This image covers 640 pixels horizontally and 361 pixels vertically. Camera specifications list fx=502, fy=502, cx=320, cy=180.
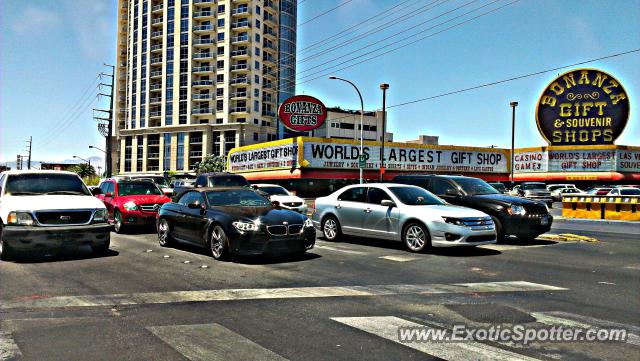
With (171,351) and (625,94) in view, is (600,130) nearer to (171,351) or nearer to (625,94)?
(625,94)

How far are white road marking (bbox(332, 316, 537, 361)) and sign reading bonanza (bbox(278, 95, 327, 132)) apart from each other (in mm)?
42362

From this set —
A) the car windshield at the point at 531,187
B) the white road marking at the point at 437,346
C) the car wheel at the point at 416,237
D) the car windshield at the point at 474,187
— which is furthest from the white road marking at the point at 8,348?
the car windshield at the point at 531,187

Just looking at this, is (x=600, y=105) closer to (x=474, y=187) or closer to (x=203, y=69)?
(x=474, y=187)

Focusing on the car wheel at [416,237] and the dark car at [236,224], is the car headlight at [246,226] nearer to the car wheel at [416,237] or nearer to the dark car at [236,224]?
the dark car at [236,224]

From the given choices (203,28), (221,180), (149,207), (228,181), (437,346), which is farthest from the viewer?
(203,28)

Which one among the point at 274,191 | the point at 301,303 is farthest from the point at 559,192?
the point at 301,303

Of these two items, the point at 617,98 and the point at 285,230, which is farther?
the point at 617,98

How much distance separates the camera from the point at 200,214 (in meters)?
10.3

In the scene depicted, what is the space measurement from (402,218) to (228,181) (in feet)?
27.2

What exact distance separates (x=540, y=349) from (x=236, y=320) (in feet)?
9.89

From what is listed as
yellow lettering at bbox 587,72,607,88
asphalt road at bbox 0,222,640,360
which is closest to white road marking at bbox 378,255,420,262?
asphalt road at bbox 0,222,640,360

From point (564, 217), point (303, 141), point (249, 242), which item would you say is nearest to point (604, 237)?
point (564, 217)

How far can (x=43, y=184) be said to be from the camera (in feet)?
35.4

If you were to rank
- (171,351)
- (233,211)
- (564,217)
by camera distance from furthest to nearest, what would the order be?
(564,217) < (233,211) < (171,351)
